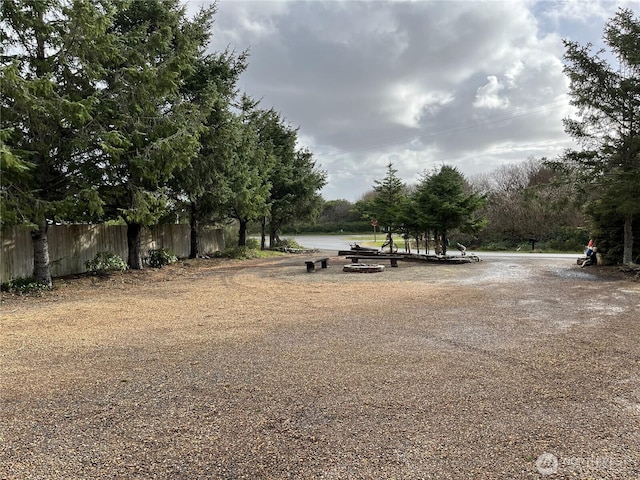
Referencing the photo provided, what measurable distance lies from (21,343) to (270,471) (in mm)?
4697

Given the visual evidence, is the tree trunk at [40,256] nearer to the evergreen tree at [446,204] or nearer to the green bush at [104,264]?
the green bush at [104,264]

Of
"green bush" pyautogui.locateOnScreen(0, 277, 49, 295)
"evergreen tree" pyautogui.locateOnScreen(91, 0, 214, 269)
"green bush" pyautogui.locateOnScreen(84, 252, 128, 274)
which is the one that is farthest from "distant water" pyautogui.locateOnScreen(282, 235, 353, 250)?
"green bush" pyautogui.locateOnScreen(0, 277, 49, 295)

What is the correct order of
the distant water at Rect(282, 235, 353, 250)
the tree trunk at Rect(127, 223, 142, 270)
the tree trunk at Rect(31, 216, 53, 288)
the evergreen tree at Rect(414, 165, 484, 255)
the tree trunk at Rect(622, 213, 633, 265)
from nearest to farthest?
the tree trunk at Rect(31, 216, 53, 288), the tree trunk at Rect(622, 213, 633, 265), the tree trunk at Rect(127, 223, 142, 270), the evergreen tree at Rect(414, 165, 484, 255), the distant water at Rect(282, 235, 353, 250)

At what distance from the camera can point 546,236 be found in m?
26.8

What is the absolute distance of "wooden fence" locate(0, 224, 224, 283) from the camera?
34.4ft

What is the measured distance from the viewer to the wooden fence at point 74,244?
10.5 meters

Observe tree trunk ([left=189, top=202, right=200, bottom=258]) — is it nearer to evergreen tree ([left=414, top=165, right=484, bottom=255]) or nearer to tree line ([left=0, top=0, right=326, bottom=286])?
tree line ([left=0, top=0, right=326, bottom=286])

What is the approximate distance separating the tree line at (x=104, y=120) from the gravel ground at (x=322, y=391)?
9.85 ft

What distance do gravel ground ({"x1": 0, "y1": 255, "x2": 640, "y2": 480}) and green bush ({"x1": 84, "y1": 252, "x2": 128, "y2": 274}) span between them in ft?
15.5

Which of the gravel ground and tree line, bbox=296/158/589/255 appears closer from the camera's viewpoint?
the gravel ground

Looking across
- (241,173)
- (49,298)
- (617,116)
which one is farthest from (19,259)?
(617,116)

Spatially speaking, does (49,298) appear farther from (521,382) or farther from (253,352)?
(521,382)

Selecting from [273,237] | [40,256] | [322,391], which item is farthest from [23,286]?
[273,237]

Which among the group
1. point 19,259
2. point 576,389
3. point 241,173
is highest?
point 241,173
